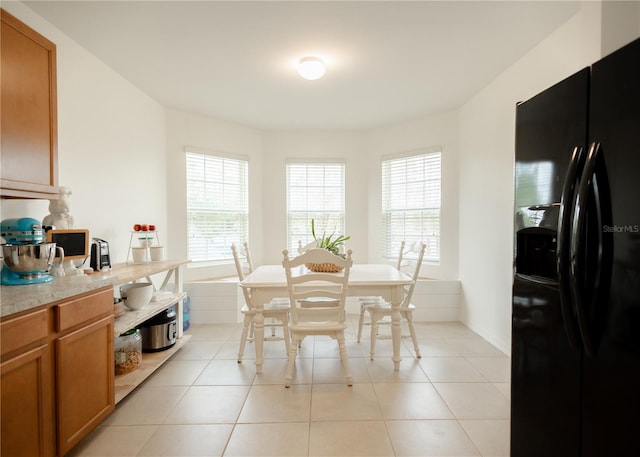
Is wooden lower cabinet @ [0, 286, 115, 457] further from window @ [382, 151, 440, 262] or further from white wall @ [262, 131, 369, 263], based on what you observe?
window @ [382, 151, 440, 262]

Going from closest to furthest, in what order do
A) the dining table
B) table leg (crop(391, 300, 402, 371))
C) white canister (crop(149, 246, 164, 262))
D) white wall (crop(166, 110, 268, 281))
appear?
the dining table < table leg (crop(391, 300, 402, 371)) < white canister (crop(149, 246, 164, 262)) < white wall (crop(166, 110, 268, 281))

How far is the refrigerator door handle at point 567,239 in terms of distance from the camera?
1.11 metres

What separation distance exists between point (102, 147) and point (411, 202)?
138 inches

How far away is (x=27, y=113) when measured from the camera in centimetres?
176

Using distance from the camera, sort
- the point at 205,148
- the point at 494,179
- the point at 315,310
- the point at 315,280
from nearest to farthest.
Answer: the point at 315,280 < the point at 315,310 < the point at 494,179 < the point at 205,148

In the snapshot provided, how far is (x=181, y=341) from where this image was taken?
3.13 metres

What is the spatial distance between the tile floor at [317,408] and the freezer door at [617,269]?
89cm

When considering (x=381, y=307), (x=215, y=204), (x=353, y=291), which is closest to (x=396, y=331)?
(x=381, y=307)

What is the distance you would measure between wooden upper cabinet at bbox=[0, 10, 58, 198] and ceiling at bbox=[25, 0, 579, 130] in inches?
20.9

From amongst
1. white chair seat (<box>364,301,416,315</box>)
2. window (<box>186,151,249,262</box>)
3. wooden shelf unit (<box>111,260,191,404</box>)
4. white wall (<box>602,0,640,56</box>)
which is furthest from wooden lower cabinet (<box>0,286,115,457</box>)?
white wall (<box>602,0,640,56</box>)

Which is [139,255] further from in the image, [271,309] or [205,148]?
[205,148]

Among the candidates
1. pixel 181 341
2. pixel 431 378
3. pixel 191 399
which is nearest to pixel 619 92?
pixel 431 378

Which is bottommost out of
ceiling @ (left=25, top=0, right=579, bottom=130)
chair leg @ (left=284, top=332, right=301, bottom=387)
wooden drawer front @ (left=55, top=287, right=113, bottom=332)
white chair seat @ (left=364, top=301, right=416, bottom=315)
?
chair leg @ (left=284, top=332, right=301, bottom=387)

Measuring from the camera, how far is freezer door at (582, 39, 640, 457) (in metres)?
0.98
